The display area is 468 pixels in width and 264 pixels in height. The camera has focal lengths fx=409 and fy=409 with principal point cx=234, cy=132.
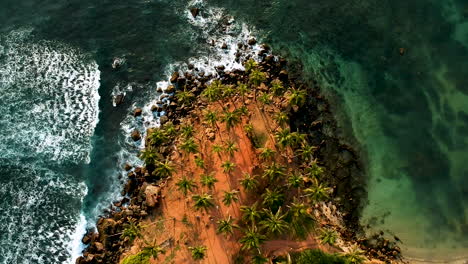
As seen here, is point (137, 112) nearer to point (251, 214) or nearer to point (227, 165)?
point (227, 165)

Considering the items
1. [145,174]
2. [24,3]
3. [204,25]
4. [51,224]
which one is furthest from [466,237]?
[24,3]

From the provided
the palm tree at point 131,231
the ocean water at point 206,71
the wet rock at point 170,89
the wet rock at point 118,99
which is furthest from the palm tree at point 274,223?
the wet rock at point 118,99

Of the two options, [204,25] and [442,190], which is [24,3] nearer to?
[204,25]

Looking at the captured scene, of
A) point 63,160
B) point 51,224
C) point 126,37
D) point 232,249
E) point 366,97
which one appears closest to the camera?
point 232,249

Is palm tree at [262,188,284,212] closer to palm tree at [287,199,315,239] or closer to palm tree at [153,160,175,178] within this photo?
palm tree at [287,199,315,239]

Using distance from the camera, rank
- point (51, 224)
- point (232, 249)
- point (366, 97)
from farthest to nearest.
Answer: point (366, 97) < point (51, 224) < point (232, 249)

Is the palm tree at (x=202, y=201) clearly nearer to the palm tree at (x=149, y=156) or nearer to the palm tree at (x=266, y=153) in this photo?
the palm tree at (x=266, y=153)

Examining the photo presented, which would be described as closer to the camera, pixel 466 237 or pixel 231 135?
pixel 466 237

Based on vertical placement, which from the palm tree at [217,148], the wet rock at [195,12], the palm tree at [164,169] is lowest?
the palm tree at [164,169]
